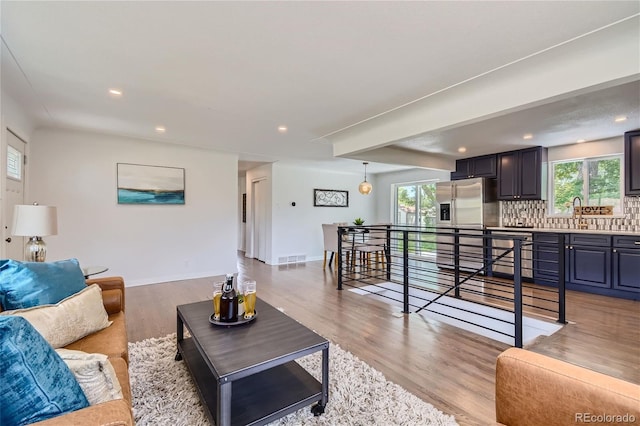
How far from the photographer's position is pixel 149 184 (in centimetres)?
490

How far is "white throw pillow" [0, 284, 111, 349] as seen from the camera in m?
1.51

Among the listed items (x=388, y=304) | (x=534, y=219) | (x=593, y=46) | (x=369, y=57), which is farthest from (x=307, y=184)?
(x=593, y=46)

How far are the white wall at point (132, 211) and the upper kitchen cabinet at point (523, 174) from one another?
5090mm

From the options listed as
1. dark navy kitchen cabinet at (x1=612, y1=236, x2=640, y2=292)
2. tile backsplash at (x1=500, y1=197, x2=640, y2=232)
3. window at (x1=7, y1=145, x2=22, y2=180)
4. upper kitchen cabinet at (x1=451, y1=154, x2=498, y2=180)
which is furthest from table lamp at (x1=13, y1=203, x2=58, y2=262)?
tile backsplash at (x1=500, y1=197, x2=640, y2=232)

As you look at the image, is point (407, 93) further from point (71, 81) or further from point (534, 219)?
point (534, 219)

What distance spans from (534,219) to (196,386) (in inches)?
237

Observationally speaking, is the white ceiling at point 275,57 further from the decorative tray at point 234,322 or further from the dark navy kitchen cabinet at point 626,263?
the decorative tray at point 234,322

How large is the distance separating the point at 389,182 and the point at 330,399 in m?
7.29

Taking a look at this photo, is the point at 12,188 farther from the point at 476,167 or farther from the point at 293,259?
the point at 476,167

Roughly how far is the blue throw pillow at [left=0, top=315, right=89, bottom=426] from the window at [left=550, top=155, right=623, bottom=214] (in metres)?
6.47

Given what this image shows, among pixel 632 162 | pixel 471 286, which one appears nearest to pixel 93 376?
pixel 471 286

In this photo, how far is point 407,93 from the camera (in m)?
2.94

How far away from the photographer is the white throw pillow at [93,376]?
3.47ft

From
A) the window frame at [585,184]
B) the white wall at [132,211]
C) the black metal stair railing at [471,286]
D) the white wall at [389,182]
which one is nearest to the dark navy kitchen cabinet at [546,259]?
the black metal stair railing at [471,286]
